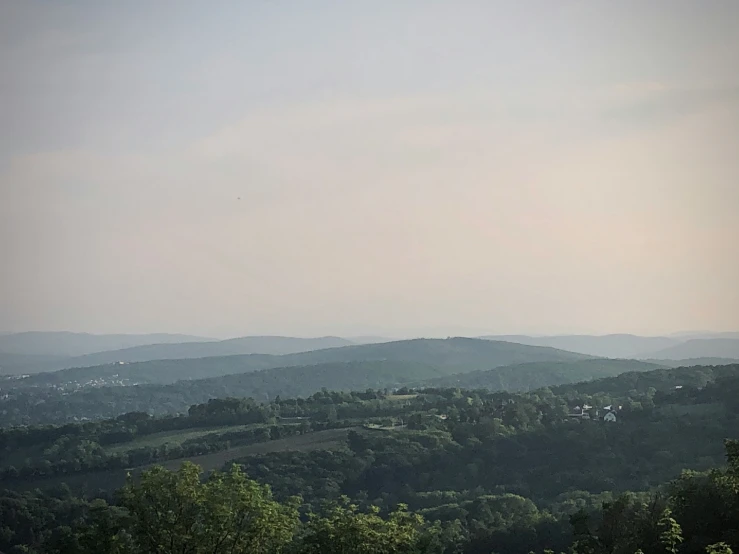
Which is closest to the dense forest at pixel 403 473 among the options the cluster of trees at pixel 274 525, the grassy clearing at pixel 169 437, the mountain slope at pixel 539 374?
the cluster of trees at pixel 274 525

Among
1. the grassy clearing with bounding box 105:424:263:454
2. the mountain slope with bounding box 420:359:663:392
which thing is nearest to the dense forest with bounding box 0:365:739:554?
the grassy clearing with bounding box 105:424:263:454

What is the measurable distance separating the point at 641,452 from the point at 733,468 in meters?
32.7

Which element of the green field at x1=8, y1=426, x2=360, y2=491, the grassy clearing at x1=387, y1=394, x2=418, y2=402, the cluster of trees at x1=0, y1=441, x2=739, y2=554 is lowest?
the green field at x1=8, y1=426, x2=360, y2=491

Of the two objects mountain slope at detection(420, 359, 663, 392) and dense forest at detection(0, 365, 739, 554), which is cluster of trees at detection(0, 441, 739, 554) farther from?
mountain slope at detection(420, 359, 663, 392)

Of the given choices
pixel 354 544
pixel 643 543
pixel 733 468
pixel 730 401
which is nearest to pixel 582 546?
pixel 643 543

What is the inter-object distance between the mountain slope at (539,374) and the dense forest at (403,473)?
3275 cm

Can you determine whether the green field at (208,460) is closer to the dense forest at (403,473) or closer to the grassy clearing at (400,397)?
the dense forest at (403,473)

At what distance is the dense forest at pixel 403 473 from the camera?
18844 millimetres

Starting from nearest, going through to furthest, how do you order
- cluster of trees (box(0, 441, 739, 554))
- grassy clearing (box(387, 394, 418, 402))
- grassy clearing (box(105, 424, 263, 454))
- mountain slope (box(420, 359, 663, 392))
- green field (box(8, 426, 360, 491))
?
cluster of trees (box(0, 441, 739, 554)) → green field (box(8, 426, 360, 491)) → grassy clearing (box(105, 424, 263, 454)) → grassy clearing (box(387, 394, 418, 402)) → mountain slope (box(420, 359, 663, 392))

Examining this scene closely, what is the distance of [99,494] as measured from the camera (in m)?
56.8

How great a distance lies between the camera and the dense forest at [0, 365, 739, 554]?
742 inches

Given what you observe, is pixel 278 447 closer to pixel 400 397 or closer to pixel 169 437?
pixel 169 437

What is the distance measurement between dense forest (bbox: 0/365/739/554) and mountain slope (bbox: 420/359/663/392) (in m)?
32.8

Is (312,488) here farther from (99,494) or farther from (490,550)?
(490,550)
